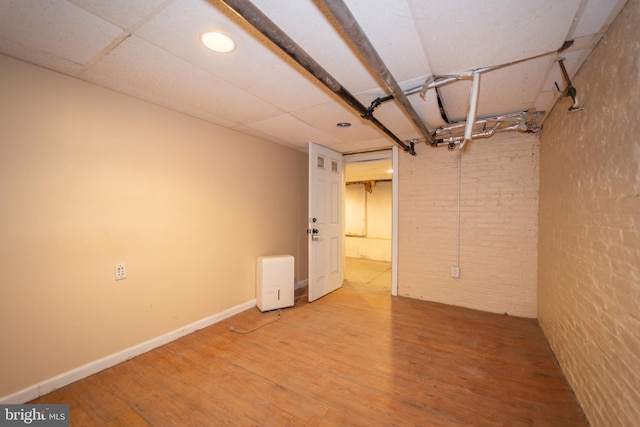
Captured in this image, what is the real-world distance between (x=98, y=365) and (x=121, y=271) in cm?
75

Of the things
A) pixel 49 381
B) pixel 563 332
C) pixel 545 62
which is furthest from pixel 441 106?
pixel 49 381

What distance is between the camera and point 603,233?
1.45 metres

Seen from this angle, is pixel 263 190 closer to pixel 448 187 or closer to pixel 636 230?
pixel 448 187

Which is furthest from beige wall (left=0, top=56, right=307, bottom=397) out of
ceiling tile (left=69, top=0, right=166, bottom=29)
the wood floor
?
ceiling tile (left=69, top=0, right=166, bottom=29)

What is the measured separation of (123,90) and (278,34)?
1717 millimetres

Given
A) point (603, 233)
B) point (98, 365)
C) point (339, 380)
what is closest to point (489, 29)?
point (603, 233)

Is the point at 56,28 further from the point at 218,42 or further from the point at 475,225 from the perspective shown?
the point at 475,225

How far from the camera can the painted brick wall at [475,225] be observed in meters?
3.03

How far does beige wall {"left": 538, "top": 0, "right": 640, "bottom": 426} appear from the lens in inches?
46.6

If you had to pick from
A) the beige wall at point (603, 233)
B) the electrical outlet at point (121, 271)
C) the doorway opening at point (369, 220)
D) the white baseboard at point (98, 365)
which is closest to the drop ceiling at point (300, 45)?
the beige wall at point (603, 233)

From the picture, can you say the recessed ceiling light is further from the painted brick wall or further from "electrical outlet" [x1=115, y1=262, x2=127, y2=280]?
the painted brick wall

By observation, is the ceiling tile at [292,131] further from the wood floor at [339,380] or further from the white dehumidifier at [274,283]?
the wood floor at [339,380]

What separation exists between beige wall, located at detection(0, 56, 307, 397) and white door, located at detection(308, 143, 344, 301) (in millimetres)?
1035

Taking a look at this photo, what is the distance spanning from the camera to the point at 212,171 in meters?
2.89
